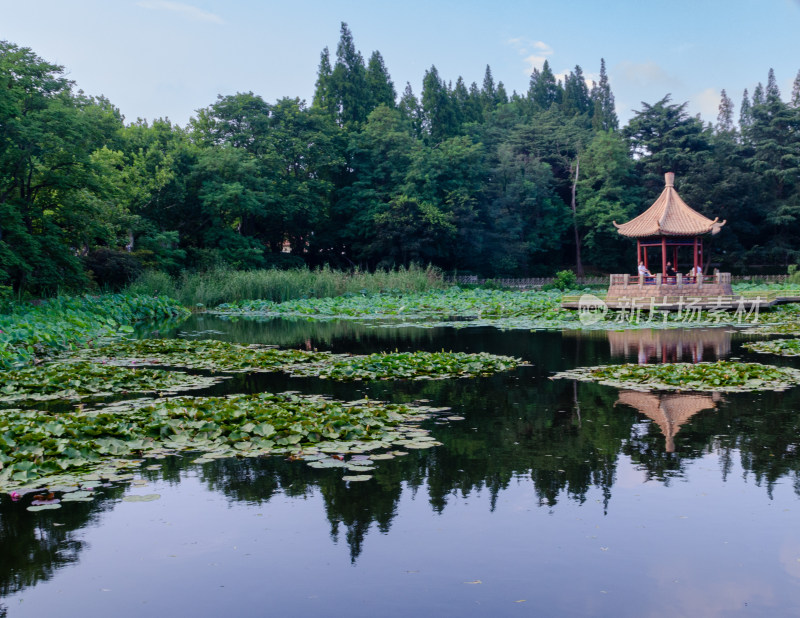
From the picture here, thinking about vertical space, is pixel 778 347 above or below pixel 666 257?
below

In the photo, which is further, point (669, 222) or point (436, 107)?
point (436, 107)

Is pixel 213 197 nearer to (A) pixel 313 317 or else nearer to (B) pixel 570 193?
(A) pixel 313 317

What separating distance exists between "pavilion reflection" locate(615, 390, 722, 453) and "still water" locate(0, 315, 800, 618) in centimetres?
5

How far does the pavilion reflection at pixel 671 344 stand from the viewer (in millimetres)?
10996

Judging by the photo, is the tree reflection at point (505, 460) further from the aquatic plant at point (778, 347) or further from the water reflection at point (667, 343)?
the aquatic plant at point (778, 347)

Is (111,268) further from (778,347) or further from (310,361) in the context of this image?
(778,347)

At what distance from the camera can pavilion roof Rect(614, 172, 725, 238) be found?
78.7ft

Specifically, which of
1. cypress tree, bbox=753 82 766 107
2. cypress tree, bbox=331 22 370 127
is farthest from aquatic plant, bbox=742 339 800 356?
cypress tree, bbox=753 82 766 107

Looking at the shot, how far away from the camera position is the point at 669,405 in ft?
23.6

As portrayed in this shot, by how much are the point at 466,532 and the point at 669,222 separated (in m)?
22.6

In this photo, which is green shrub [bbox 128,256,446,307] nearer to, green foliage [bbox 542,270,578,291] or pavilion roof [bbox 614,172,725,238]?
green foliage [bbox 542,270,578,291]

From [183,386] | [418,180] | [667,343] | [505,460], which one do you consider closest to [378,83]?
[418,180]

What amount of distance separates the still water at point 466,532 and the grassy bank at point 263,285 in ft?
64.5

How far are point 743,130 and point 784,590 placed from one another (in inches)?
1731
